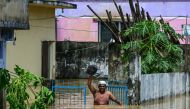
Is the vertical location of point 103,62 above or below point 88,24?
below

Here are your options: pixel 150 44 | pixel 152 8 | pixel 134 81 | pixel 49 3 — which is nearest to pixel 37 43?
pixel 49 3

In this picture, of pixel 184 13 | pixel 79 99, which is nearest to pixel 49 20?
pixel 79 99

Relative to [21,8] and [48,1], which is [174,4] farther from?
[21,8]

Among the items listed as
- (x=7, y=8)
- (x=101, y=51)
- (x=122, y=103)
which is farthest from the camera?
(x=101, y=51)

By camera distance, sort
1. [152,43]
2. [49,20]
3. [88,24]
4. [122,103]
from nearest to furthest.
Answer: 1. [122,103]
2. [152,43]
3. [49,20]
4. [88,24]

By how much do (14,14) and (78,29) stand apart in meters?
21.7

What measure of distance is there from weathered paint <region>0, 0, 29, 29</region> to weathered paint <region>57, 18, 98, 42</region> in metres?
21.2

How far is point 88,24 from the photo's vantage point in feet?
95.7

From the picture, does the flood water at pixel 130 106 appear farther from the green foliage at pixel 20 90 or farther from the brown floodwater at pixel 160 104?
the green foliage at pixel 20 90

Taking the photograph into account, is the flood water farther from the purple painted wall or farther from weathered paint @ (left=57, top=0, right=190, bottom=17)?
weathered paint @ (left=57, top=0, right=190, bottom=17)

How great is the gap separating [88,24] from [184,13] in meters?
5.18

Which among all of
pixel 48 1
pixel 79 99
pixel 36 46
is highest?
pixel 48 1

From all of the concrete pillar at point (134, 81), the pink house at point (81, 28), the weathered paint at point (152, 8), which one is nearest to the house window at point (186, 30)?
the pink house at point (81, 28)

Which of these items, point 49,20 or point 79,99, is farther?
point 49,20
